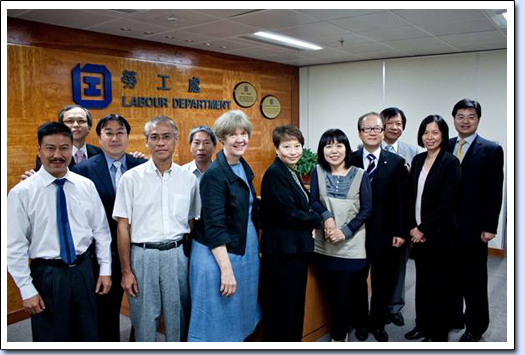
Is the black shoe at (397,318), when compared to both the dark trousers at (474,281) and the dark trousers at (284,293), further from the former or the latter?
the dark trousers at (284,293)

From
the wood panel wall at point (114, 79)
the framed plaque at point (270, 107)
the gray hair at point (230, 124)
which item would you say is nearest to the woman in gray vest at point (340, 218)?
the gray hair at point (230, 124)

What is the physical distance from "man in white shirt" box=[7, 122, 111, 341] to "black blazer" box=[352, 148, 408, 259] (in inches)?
62.7

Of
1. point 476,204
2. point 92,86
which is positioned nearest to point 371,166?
point 476,204

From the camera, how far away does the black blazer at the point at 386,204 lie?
8.58 feet

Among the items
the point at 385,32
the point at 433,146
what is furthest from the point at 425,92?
the point at 433,146

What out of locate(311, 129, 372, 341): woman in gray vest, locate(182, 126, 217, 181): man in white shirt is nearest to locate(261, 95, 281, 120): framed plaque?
locate(182, 126, 217, 181): man in white shirt

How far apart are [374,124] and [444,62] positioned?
3354 mm

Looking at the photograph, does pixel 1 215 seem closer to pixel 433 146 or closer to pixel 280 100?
pixel 433 146

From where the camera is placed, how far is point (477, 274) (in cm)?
268

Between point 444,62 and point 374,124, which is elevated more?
point 444,62

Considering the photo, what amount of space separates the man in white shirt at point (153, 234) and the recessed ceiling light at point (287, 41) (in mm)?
2589

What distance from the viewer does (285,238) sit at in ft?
7.39

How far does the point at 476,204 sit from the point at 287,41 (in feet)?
9.59

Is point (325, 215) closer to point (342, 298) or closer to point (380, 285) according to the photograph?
point (342, 298)
